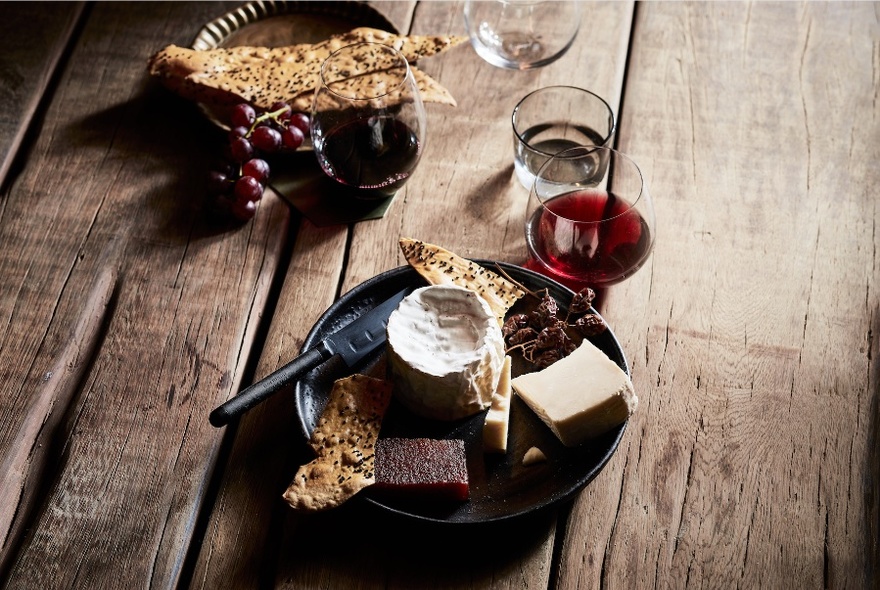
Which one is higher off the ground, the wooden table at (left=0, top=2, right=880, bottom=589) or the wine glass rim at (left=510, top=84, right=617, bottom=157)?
the wine glass rim at (left=510, top=84, right=617, bottom=157)

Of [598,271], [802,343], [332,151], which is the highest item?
[332,151]

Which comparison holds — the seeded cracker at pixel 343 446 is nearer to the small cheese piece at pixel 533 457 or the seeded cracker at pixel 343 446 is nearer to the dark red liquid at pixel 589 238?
the small cheese piece at pixel 533 457

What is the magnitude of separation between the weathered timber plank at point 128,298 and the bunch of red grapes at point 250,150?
0.05 metres

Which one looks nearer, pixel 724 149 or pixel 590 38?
pixel 724 149

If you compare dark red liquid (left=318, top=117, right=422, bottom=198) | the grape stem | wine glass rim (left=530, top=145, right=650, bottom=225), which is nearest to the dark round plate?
wine glass rim (left=530, top=145, right=650, bottom=225)

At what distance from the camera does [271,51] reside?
1.76m

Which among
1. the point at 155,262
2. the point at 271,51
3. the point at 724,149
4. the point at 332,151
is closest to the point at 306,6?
the point at 271,51

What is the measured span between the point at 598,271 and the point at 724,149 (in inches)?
18.4

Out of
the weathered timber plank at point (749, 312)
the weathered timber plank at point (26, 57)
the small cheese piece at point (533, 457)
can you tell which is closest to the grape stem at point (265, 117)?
the weathered timber plank at point (26, 57)

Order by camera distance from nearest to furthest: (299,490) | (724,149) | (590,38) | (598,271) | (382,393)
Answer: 1. (299,490)
2. (382,393)
3. (598,271)
4. (724,149)
5. (590,38)

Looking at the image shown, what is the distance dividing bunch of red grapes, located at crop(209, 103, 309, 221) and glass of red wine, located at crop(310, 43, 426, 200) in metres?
0.10

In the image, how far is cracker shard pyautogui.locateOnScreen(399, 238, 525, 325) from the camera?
4.50 feet

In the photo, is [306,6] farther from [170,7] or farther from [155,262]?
[155,262]

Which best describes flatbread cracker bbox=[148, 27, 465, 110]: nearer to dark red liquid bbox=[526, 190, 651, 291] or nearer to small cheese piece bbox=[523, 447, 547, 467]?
dark red liquid bbox=[526, 190, 651, 291]
